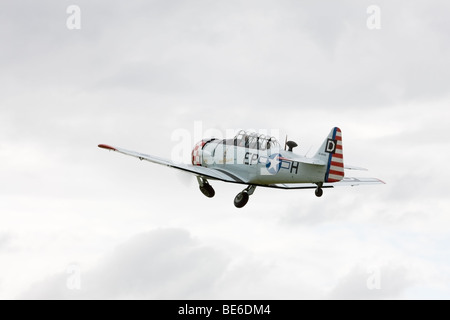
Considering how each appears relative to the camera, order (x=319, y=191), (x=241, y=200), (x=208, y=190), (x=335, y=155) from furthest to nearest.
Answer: (x=208, y=190) → (x=241, y=200) → (x=319, y=191) → (x=335, y=155)

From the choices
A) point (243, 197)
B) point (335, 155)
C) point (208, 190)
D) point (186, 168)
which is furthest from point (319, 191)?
point (208, 190)

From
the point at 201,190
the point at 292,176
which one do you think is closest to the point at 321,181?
the point at 292,176

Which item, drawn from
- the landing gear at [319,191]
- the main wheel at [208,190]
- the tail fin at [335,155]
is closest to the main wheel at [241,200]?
the main wheel at [208,190]

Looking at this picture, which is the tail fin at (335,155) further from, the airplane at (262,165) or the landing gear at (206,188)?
the landing gear at (206,188)

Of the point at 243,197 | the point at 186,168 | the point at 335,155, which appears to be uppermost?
the point at 335,155

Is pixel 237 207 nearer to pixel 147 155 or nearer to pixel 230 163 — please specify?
pixel 230 163

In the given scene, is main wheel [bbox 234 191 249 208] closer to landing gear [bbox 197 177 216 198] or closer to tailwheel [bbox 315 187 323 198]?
landing gear [bbox 197 177 216 198]

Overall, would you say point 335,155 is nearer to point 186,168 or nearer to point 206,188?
point 186,168

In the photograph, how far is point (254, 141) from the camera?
116 feet

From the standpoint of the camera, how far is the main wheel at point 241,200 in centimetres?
3569

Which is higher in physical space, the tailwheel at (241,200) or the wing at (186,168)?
the wing at (186,168)

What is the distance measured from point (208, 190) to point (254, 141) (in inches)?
144

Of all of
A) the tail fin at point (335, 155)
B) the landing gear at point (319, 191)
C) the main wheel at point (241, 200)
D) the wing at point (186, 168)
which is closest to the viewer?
the tail fin at point (335, 155)

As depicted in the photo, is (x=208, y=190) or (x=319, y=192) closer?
(x=319, y=192)
